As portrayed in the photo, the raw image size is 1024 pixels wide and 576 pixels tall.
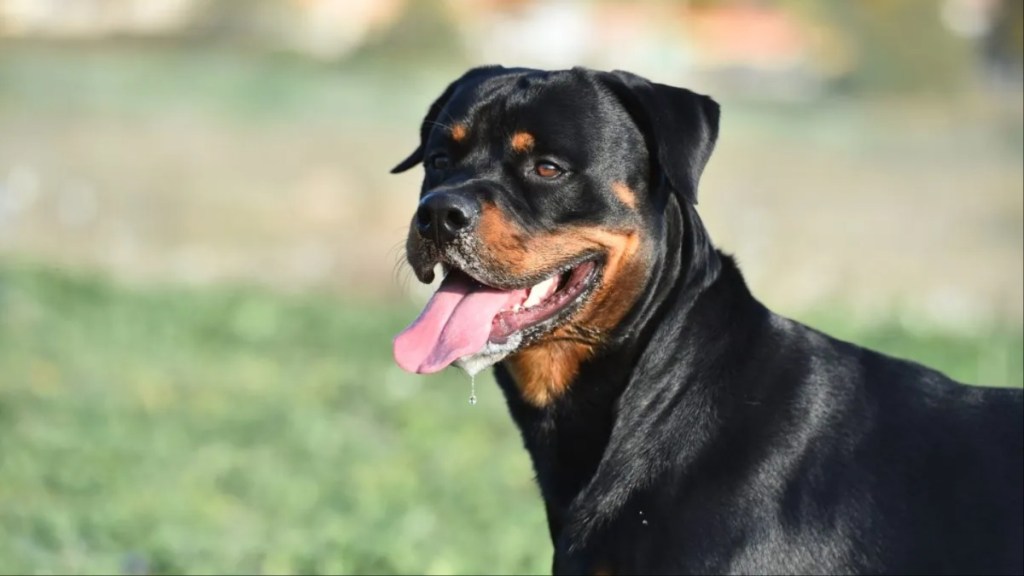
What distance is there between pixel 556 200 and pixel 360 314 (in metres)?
8.57

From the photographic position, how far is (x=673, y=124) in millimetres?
4055

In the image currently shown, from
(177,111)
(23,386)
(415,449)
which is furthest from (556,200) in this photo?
(177,111)

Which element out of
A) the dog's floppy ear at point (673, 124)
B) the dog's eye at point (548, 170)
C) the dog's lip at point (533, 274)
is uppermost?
the dog's floppy ear at point (673, 124)

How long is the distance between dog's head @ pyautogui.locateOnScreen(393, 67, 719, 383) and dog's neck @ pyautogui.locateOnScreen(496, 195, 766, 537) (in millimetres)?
58

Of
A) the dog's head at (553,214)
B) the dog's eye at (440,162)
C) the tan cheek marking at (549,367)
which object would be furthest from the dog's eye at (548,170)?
the tan cheek marking at (549,367)

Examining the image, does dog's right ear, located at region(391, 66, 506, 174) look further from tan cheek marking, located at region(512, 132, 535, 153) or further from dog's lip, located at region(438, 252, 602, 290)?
dog's lip, located at region(438, 252, 602, 290)

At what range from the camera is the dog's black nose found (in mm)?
3938

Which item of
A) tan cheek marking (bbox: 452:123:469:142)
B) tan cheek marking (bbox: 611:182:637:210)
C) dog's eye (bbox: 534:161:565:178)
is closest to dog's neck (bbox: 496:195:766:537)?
tan cheek marking (bbox: 611:182:637:210)

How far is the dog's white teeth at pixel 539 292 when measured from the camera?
4.05m

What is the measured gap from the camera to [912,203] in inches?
678

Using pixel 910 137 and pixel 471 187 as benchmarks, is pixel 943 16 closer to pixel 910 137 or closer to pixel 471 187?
pixel 910 137

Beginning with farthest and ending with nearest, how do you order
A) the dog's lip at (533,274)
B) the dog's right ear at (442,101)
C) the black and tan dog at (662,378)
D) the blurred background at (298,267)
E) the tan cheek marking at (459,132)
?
the blurred background at (298,267) → the dog's right ear at (442,101) → the tan cheek marking at (459,132) → the dog's lip at (533,274) → the black and tan dog at (662,378)

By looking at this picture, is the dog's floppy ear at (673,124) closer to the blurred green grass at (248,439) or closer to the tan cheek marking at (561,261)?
the tan cheek marking at (561,261)

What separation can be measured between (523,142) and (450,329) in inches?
24.0
